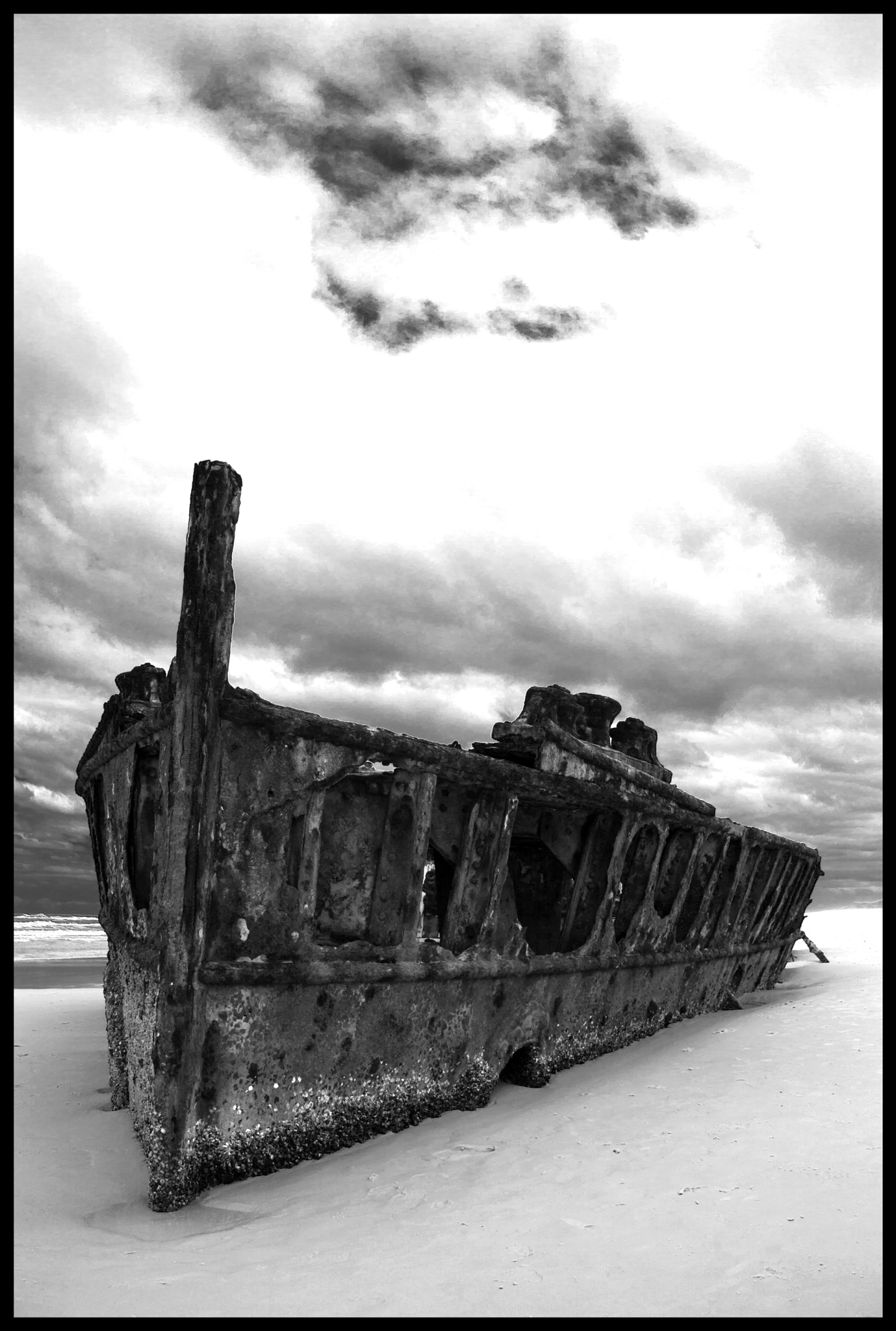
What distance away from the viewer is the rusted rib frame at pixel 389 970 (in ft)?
14.0

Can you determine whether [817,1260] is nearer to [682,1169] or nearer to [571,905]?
[682,1169]

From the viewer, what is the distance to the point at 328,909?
4.97 metres

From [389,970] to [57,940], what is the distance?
29394 millimetres

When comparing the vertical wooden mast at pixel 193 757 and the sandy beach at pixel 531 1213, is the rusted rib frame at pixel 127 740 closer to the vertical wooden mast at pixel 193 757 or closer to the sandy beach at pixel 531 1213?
the vertical wooden mast at pixel 193 757

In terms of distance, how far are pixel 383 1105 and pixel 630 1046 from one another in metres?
2.80

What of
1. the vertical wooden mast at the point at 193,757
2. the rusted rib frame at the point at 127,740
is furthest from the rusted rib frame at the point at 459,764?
the rusted rib frame at the point at 127,740

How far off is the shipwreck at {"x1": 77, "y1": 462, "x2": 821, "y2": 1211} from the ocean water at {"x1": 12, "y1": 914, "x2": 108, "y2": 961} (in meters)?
21.0

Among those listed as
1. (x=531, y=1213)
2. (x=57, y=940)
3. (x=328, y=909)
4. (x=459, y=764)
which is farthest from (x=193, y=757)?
(x=57, y=940)

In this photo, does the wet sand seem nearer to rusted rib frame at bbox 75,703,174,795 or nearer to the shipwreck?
rusted rib frame at bbox 75,703,174,795

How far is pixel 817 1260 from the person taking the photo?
301 cm

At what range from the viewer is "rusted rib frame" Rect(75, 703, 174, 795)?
466cm

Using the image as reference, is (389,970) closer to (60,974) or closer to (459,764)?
(459,764)

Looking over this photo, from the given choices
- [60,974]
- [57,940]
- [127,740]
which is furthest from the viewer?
[57,940]

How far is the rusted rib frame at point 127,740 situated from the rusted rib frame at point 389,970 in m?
1.27
